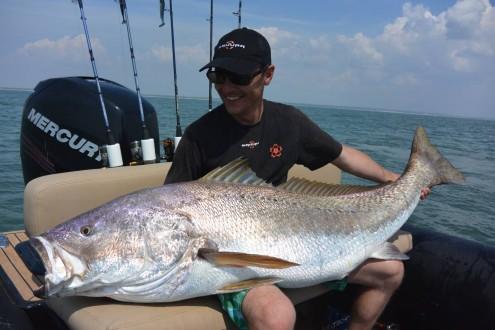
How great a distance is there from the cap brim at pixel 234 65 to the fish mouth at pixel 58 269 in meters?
1.13

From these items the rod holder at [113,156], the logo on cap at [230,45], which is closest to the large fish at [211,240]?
the logo on cap at [230,45]

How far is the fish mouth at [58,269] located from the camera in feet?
5.11

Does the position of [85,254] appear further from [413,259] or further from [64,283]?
[413,259]

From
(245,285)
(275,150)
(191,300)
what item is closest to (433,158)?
(275,150)

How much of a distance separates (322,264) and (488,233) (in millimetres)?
5700

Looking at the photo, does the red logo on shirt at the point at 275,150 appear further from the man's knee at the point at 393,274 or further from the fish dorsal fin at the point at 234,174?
the man's knee at the point at 393,274

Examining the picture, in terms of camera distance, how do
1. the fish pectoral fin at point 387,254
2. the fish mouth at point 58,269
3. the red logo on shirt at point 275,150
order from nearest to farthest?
1. the fish mouth at point 58,269
2. the fish pectoral fin at point 387,254
3. the red logo on shirt at point 275,150

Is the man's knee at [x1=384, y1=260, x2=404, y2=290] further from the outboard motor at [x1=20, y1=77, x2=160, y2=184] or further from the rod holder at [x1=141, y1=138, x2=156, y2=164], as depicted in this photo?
the outboard motor at [x1=20, y1=77, x2=160, y2=184]

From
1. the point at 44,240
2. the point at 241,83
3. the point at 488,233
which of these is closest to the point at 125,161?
the point at 241,83

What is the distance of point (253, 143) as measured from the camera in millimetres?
2369

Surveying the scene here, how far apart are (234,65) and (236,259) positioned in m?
1.02

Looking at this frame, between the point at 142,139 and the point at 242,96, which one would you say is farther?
the point at 142,139

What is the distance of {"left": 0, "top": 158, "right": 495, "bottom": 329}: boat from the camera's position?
1807mm

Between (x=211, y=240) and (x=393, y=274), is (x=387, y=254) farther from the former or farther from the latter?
(x=211, y=240)
